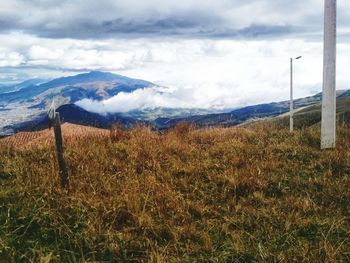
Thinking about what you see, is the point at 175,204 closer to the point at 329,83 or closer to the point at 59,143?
the point at 59,143

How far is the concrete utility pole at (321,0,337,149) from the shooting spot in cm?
946

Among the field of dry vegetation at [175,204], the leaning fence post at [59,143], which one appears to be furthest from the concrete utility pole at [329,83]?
the leaning fence post at [59,143]

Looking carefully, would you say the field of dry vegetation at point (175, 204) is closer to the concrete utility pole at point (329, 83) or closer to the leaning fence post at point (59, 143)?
the leaning fence post at point (59, 143)

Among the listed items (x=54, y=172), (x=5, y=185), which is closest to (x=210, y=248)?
(x=54, y=172)

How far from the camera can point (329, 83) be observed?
9.68 m

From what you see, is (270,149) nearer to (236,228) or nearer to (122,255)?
(236,228)

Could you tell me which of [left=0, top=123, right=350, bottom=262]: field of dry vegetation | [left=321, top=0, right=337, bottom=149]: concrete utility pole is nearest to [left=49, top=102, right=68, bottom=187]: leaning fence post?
[left=0, top=123, right=350, bottom=262]: field of dry vegetation

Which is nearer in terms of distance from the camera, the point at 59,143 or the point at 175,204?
the point at 175,204

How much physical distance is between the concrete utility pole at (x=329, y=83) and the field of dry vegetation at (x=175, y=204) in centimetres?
73

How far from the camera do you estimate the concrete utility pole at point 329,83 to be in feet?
31.0

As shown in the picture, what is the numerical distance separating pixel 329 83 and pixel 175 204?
524cm

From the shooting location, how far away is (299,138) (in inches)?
418

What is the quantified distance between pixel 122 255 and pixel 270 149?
497 cm

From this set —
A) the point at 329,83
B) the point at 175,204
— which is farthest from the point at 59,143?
the point at 329,83
